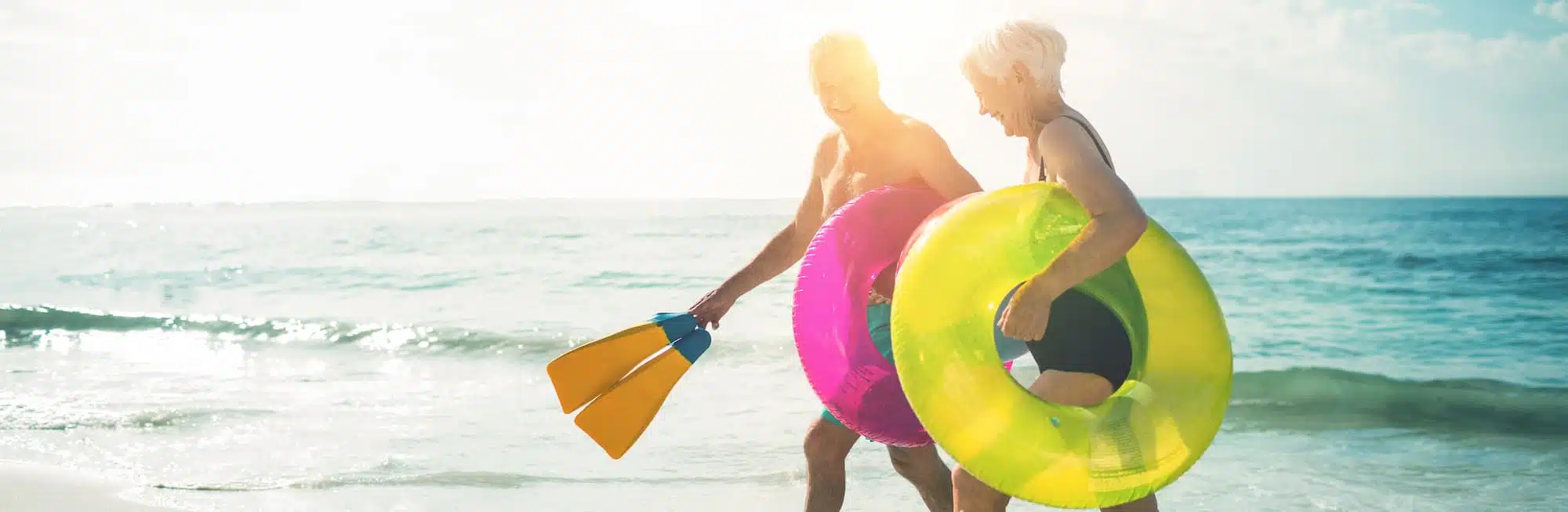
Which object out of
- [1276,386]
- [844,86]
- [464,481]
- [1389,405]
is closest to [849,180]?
[844,86]

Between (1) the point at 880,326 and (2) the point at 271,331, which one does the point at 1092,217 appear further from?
(2) the point at 271,331

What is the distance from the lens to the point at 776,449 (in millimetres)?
5922

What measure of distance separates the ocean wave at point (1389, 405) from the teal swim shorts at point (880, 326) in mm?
4439

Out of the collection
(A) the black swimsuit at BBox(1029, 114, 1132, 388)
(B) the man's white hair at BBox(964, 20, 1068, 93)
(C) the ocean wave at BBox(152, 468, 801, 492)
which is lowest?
(C) the ocean wave at BBox(152, 468, 801, 492)

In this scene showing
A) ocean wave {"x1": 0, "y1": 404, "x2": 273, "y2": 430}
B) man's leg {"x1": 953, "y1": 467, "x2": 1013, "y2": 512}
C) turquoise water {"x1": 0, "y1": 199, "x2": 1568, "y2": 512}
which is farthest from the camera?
ocean wave {"x1": 0, "y1": 404, "x2": 273, "y2": 430}

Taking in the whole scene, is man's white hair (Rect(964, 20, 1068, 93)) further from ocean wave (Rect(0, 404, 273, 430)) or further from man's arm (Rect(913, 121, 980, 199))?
ocean wave (Rect(0, 404, 273, 430))

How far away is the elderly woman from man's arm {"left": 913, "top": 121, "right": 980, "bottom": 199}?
32cm

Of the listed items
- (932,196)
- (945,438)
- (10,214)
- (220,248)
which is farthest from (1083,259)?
(10,214)

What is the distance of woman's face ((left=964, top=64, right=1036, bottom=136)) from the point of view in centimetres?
249

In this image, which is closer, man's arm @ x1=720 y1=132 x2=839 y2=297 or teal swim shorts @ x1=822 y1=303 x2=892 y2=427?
teal swim shorts @ x1=822 y1=303 x2=892 y2=427

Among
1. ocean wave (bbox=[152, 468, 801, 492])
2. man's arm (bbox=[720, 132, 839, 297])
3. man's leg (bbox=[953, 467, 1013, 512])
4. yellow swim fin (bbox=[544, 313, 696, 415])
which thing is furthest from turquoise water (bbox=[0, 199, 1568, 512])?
man's leg (bbox=[953, 467, 1013, 512])

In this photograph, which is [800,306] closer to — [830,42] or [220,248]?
[830,42]

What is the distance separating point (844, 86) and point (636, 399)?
0.99 m

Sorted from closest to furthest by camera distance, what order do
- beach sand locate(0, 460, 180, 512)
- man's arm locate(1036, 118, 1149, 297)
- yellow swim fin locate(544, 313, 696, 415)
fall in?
Answer: man's arm locate(1036, 118, 1149, 297), yellow swim fin locate(544, 313, 696, 415), beach sand locate(0, 460, 180, 512)
